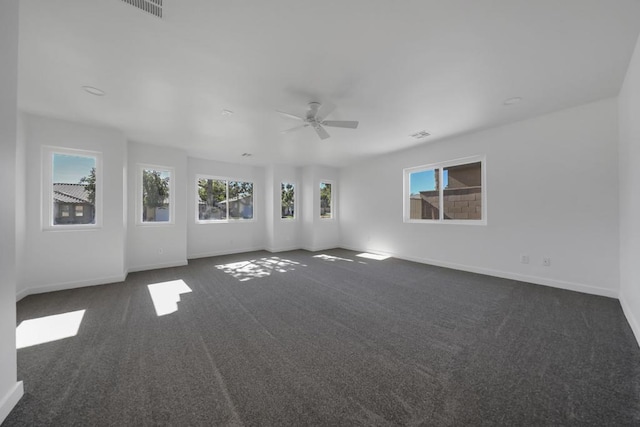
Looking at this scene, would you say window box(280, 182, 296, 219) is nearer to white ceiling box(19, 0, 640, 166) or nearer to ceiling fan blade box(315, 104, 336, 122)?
white ceiling box(19, 0, 640, 166)

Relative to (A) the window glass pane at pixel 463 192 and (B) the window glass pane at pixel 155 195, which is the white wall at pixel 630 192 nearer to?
(A) the window glass pane at pixel 463 192

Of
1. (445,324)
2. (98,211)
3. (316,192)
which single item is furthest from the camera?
(316,192)

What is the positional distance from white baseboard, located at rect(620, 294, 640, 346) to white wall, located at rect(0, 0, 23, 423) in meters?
4.79

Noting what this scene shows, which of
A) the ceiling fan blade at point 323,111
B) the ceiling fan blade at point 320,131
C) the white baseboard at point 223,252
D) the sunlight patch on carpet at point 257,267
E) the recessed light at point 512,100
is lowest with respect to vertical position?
the sunlight patch on carpet at point 257,267

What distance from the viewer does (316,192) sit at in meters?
7.19

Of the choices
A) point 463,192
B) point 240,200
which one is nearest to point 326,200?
point 240,200

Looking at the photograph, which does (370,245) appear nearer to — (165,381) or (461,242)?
(461,242)

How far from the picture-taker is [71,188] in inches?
151

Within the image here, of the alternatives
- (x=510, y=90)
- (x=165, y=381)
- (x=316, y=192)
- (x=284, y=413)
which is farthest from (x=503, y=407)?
(x=316, y=192)

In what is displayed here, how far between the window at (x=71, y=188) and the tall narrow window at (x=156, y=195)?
102cm

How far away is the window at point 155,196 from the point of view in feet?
16.5

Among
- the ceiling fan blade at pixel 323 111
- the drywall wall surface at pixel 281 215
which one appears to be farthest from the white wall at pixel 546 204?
the drywall wall surface at pixel 281 215

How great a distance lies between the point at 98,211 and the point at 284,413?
15.0 feet

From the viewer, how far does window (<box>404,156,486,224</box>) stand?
4535 millimetres
